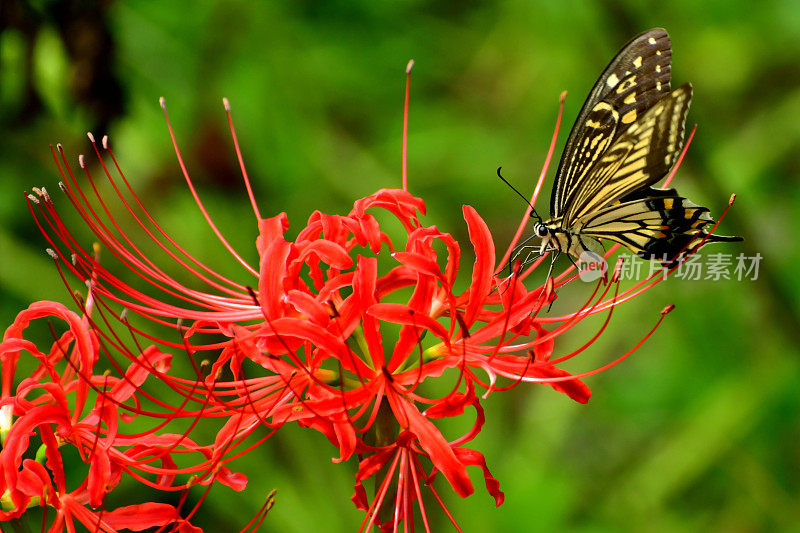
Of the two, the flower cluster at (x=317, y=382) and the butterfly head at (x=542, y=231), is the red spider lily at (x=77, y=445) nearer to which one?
the flower cluster at (x=317, y=382)

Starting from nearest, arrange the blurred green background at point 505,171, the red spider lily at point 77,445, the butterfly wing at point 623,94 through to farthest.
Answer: the red spider lily at point 77,445 < the butterfly wing at point 623,94 < the blurred green background at point 505,171

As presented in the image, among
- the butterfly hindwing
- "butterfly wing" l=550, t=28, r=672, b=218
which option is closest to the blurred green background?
the butterfly hindwing

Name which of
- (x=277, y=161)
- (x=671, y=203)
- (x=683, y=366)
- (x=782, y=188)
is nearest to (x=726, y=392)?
(x=683, y=366)

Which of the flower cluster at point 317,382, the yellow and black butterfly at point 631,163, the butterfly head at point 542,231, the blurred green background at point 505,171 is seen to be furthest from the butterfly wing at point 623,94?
the blurred green background at point 505,171

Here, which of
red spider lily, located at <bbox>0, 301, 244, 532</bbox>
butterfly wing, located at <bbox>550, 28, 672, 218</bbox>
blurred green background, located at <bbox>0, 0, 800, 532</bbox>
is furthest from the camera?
blurred green background, located at <bbox>0, 0, 800, 532</bbox>

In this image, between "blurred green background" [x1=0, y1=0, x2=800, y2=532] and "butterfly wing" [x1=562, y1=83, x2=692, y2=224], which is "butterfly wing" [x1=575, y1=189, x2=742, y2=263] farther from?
"blurred green background" [x1=0, y1=0, x2=800, y2=532]
